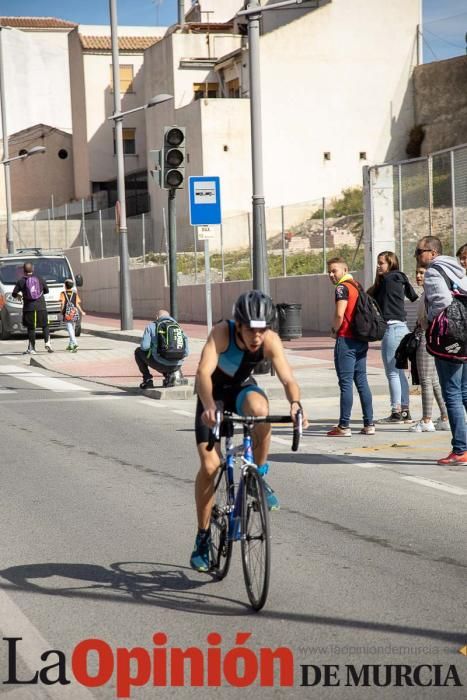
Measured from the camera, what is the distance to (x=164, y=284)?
4178cm

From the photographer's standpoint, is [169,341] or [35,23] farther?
[35,23]

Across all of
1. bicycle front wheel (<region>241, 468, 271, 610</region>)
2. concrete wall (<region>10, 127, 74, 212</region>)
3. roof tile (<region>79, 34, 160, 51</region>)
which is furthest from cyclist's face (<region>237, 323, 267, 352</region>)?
concrete wall (<region>10, 127, 74, 212</region>)

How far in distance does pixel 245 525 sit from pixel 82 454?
5.70m

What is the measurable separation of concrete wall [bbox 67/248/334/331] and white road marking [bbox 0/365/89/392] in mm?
10468

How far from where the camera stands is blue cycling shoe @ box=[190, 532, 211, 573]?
6.48 m

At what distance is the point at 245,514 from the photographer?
237 inches

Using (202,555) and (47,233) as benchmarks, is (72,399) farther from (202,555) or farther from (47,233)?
(47,233)

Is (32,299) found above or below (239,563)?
above

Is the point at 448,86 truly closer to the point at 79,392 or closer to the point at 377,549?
the point at 79,392

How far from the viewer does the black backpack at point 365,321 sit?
472 inches

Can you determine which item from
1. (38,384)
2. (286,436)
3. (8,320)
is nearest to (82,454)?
(286,436)

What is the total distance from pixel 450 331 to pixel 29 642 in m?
5.53

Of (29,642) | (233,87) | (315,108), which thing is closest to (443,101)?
(315,108)

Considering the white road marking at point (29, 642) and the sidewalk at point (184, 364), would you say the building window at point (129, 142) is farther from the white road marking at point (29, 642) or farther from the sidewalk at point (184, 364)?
the white road marking at point (29, 642)
